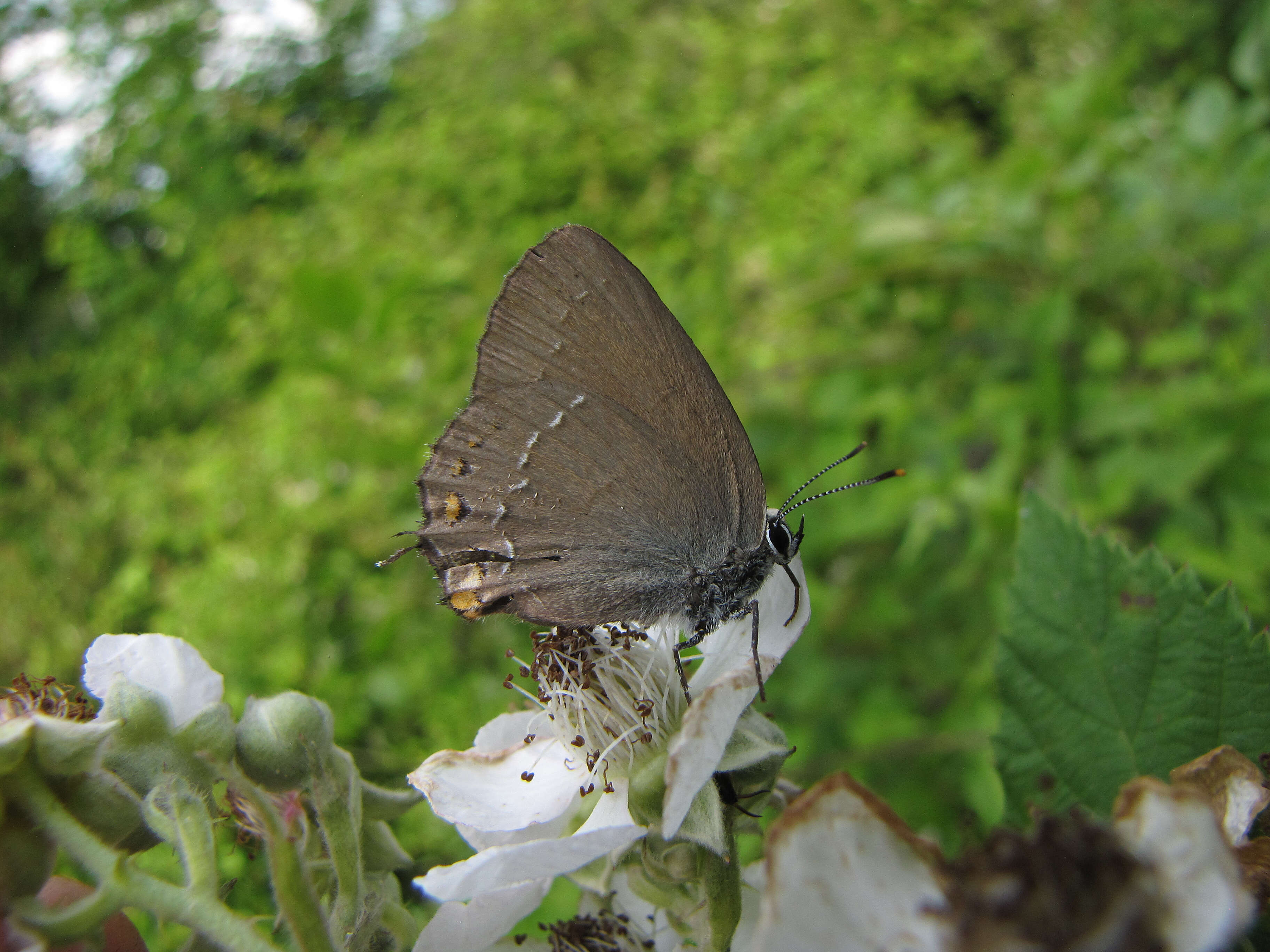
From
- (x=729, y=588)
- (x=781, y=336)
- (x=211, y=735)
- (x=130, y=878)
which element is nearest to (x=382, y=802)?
(x=211, y=735)

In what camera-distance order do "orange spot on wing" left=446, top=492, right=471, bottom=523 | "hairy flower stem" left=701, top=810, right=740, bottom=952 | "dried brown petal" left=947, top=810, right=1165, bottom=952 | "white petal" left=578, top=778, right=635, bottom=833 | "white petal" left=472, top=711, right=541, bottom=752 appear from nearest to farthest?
"dried brown petal" left=947, top=810, right=1165, bottom=952 → "hairy flower stem" left=701, top=810, right=740, bottom=952 → "white petal" left=578, top=778, right=635, bottom=833 → "white petal" left=472, top=711, right=541, bottom=752 → "orange spot on wing" left=446, top=492, right=471, bottom=523

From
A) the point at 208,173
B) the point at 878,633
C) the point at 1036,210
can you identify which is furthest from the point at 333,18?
the point at 878,633

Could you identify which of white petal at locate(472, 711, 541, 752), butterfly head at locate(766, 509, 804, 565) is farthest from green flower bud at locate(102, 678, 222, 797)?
butterfly head at locate(766, 509, 804, 565)

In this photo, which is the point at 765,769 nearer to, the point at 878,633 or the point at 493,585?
the point at 493,585

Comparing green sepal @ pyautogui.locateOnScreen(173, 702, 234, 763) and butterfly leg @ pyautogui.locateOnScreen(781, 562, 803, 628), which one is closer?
green sepal @ pyautogui.locateOnScreen(173, 702, 234, 763)

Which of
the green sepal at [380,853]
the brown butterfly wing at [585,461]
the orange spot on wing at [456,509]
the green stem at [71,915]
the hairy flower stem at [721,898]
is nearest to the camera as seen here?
the green stem at [71,915]

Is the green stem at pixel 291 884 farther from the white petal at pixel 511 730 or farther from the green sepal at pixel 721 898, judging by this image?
the white petal at pixel 511 730

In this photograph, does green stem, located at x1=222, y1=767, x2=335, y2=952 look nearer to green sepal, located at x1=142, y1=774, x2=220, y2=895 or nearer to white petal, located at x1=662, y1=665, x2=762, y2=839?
green sepal, located at x1=142, y1=774, x2=220, y2=895

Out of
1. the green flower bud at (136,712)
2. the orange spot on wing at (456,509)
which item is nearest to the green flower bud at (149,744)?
the green flower bud at (136,712)
